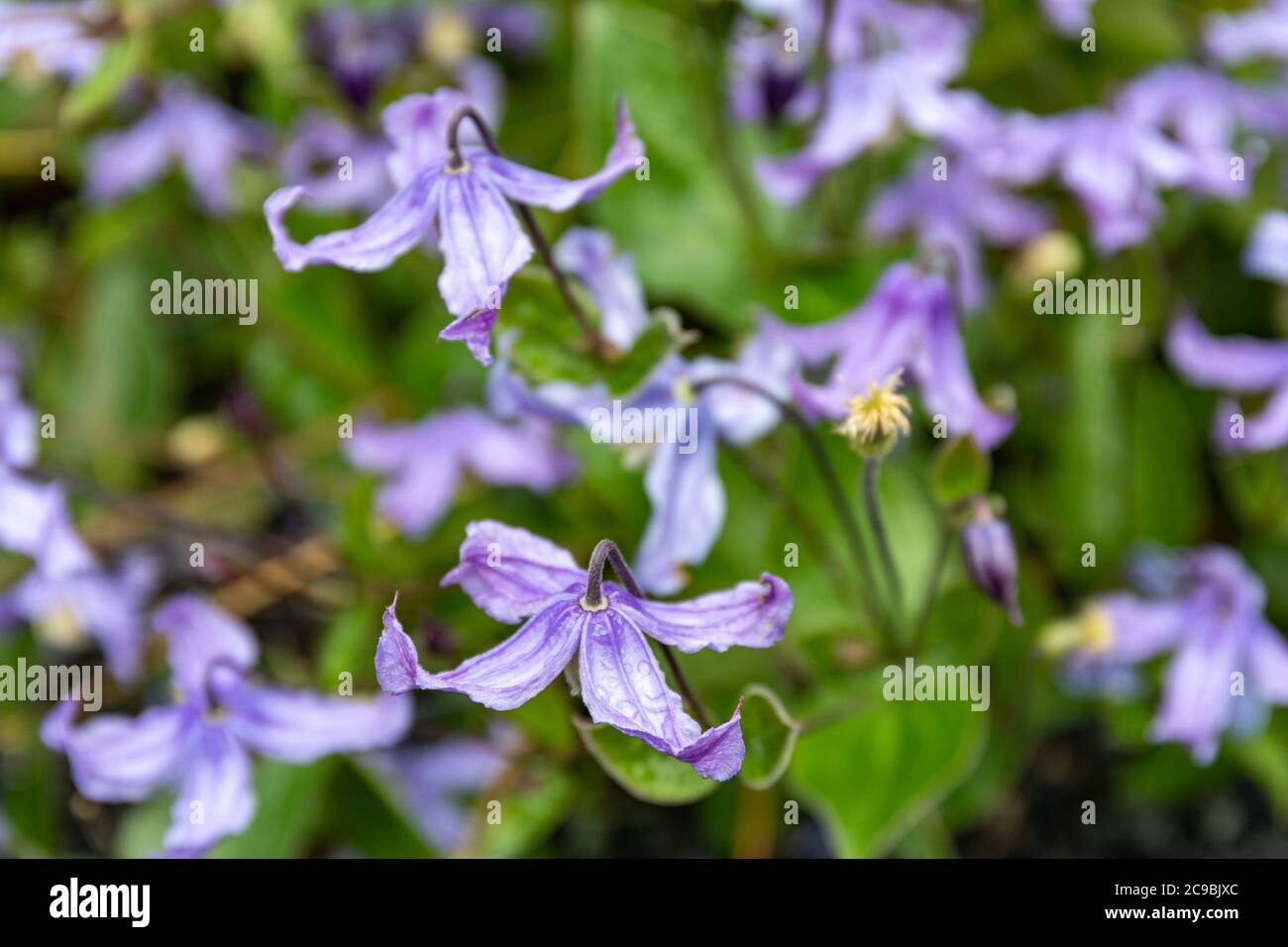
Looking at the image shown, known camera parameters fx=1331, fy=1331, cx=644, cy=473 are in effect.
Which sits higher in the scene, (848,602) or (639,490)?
(639,490)

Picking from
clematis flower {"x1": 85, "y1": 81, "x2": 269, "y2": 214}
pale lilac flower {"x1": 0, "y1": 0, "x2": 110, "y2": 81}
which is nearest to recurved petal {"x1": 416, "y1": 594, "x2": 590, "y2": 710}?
pale lilac flower {"x1": 0, "y1": 0, "x2": 110, "y2": 81}

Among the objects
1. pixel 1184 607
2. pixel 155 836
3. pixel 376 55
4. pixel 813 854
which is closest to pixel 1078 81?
pixel 1184 607

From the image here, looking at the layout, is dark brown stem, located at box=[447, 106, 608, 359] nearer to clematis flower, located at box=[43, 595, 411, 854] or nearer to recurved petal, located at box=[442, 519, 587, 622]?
recurved petal, located at box=[442, 519, 587, 622]

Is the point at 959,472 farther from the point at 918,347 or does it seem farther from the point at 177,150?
the point at 177,150

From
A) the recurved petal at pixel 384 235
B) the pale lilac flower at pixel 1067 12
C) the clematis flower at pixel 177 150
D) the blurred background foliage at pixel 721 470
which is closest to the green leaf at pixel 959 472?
the blurred background foliage at pixel 721 470

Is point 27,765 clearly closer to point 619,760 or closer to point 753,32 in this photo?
point 619,760
